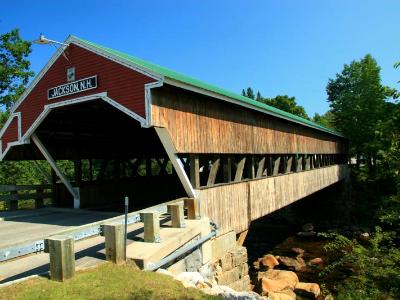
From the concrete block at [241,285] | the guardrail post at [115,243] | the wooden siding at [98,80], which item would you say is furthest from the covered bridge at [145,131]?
the guardrail post at [115,243]

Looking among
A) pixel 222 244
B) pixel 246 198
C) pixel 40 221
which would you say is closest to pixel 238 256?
pixel 222 244

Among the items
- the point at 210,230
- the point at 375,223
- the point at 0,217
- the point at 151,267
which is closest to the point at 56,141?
the point at 0,217

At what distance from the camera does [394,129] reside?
480 inches

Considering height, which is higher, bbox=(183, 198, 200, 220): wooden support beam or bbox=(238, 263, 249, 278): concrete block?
bbox=(183, 198, 200, 220): wooden support beam

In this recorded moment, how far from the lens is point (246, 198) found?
12.1 metres

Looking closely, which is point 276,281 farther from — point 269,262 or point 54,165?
point 54,165

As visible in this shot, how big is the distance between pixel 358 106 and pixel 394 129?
79.8 feet

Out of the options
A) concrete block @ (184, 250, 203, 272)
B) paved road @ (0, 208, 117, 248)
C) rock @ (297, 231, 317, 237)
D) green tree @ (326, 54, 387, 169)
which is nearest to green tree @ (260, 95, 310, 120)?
green tree @ (326, 54, 387, 169)

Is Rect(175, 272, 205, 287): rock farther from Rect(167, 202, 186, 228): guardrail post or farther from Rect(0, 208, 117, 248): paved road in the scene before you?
Rect(0, 208, 117, 248): paved road

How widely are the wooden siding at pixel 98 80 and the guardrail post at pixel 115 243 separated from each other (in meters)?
3.55

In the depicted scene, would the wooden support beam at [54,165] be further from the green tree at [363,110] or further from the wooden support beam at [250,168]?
the green tree at [363,110]

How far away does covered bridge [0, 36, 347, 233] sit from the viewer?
30.1 feet

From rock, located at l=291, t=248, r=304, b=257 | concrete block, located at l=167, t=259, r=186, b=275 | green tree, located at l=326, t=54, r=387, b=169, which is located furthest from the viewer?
green tree, located at l=326, t=54, r=387, b=169

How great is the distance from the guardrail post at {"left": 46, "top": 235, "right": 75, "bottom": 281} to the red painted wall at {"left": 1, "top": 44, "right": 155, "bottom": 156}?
425 cm
